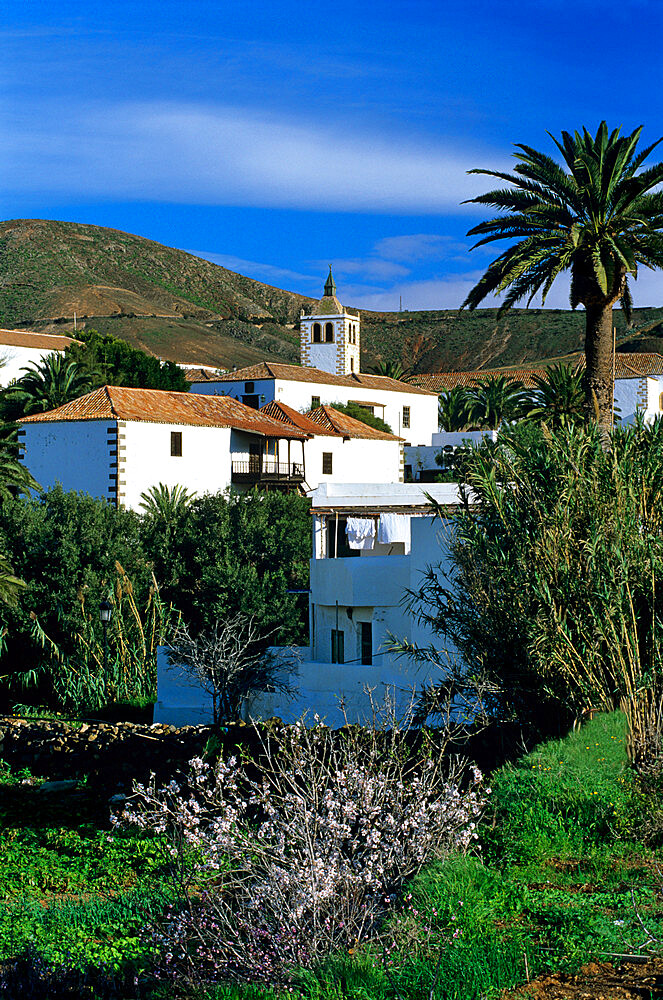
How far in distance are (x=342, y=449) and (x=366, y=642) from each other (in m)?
26.2

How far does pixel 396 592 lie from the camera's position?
927 inches

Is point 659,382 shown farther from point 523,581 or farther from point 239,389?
point 523,581

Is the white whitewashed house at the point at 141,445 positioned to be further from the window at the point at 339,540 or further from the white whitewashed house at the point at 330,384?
the white whitewashed house at the point at 330,384

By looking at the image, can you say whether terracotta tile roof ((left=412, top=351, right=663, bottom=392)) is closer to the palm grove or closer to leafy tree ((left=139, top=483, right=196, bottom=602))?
leafy tree ((left=139, top=483, right=196, bottom=602))

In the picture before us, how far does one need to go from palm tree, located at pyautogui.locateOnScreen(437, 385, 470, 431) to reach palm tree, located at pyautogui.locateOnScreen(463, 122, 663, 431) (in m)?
44.5

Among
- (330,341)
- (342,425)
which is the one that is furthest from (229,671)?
(330,341)

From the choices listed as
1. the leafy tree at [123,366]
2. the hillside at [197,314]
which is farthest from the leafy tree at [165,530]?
the hillside at [197,314]

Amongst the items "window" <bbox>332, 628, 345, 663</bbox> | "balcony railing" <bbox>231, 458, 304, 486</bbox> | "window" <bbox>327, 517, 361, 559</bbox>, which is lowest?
"window" <bbox>332, 628, 345, 663</bbox>

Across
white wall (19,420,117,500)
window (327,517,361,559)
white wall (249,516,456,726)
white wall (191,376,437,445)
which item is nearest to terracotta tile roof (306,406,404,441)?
white wall (191,376,437,445)

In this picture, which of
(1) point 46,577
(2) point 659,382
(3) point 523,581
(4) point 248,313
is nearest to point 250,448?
(1) point 46,577

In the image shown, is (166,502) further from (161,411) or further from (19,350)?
(19,350)

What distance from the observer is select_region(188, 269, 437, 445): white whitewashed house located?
197ft

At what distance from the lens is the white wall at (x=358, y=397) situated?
5984 cm

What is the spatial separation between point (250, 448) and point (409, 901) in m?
36.0
